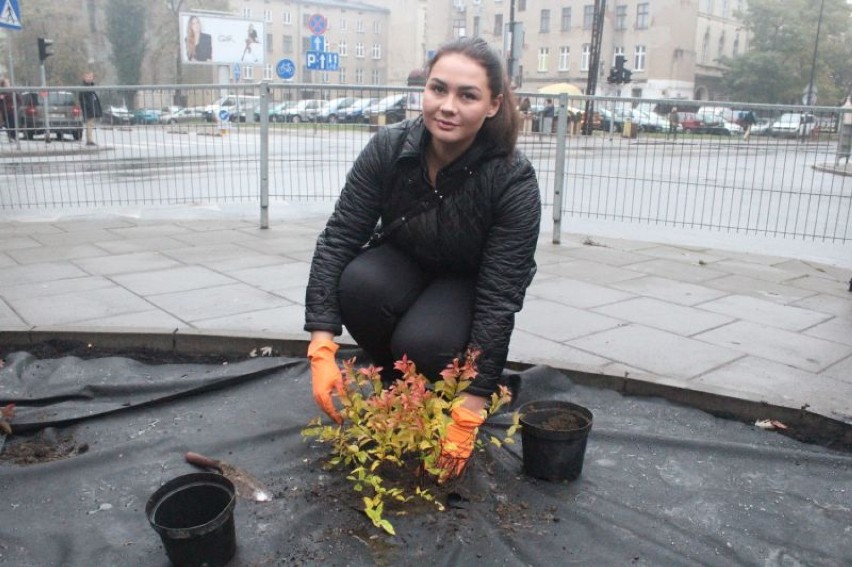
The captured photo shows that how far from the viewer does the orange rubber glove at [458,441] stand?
98.8 inches

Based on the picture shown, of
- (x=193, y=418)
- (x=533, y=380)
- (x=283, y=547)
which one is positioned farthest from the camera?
(x=533, y=380)

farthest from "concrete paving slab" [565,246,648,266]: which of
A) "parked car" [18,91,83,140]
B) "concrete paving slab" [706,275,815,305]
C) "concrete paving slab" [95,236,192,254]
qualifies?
"parked car" [18,91,83,140]

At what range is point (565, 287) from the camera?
5578 millimetres

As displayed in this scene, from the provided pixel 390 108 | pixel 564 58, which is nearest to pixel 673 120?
pixel 390 108

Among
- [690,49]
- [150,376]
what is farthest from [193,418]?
[690,49]

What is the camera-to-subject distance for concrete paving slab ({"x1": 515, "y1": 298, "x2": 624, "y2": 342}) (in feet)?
14.5

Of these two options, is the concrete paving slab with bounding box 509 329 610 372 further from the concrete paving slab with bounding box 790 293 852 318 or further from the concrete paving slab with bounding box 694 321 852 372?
the concrete paving slab with bounding box 790 293 852 318

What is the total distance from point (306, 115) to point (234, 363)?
175 inches

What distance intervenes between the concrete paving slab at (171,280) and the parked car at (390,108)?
2365mm

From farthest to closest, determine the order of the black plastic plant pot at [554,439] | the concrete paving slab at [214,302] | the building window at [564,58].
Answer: the building window at [564,58] < the concrete paving slab at [214,302] < the black plastic plant pot at [554,439]

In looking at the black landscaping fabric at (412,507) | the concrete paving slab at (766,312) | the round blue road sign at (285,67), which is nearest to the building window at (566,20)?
the round blue road sign at (285,67)

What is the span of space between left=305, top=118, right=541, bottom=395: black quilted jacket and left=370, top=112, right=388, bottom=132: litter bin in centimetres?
443

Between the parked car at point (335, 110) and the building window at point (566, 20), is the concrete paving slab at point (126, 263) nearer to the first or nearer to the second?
the parked car at point (335, 110)

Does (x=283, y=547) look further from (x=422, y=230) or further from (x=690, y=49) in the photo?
(x=690, y=49)
